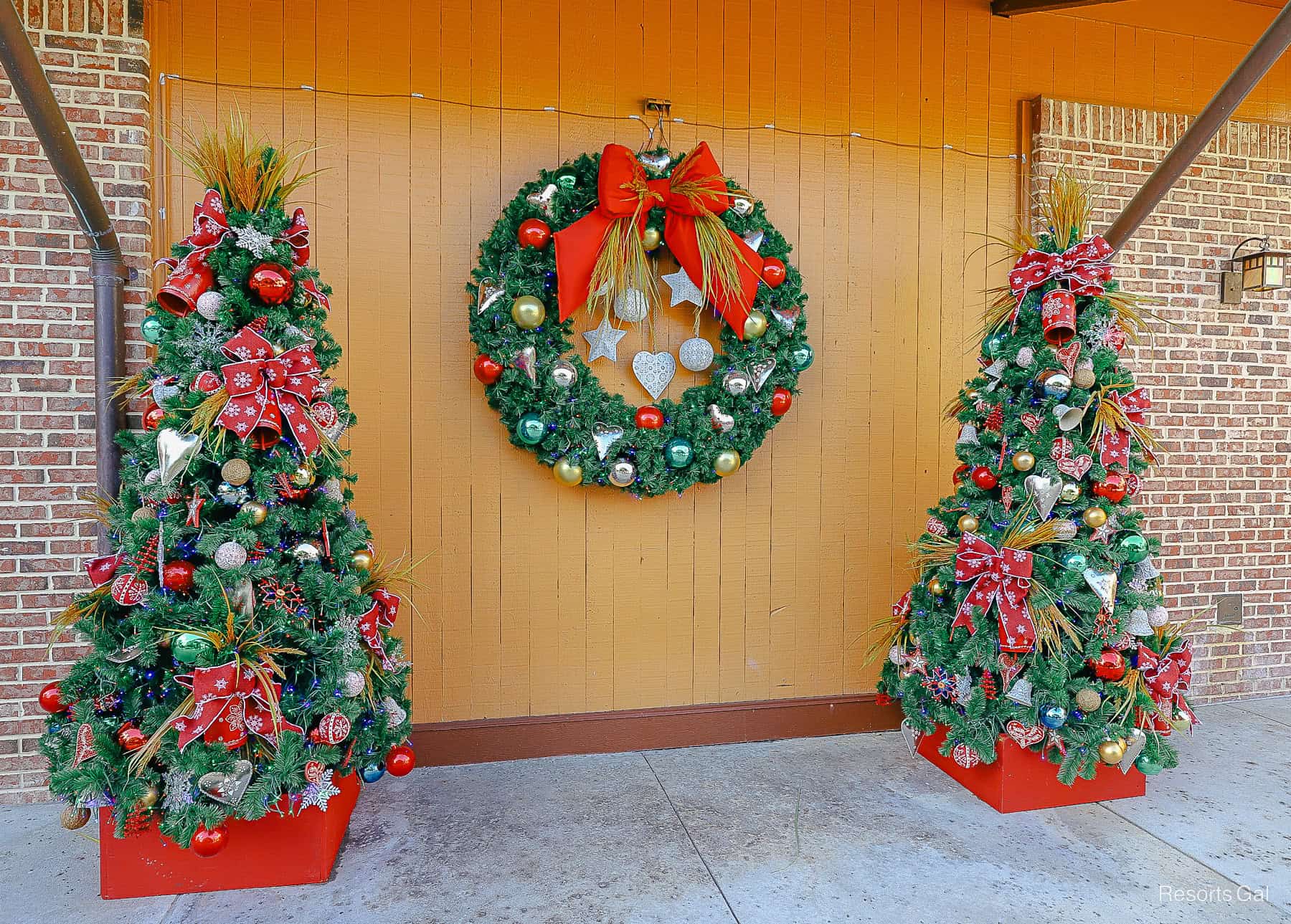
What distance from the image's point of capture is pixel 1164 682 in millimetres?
2840

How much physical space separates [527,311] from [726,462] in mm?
951

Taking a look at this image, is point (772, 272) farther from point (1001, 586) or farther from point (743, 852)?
point (743, 852)

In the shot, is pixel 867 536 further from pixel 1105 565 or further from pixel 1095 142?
pixel 1095 142

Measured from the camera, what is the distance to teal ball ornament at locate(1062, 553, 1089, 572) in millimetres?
2703

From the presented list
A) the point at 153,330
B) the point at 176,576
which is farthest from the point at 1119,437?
the point at 153,330

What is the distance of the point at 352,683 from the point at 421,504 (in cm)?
97

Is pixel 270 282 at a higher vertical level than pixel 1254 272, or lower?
lower

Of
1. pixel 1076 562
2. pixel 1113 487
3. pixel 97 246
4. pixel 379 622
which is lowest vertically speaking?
pixel 379 622

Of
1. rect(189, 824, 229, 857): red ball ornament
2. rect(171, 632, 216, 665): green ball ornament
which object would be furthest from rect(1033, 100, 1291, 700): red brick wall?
rect(189, 824, 229, 857): red ball ornament

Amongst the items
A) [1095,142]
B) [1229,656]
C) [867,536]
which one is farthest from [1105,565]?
[1095,142]

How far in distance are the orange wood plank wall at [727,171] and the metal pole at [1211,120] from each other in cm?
72

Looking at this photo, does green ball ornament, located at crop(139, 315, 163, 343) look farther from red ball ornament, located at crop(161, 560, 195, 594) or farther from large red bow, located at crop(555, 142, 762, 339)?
large red bow, located at crop(555, 142, 762, 339)

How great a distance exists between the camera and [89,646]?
2807 millimetres

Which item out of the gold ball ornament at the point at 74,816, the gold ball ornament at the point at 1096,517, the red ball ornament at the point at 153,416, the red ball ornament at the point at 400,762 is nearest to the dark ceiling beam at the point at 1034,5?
the gold ball ornament at the point at 1096,517
